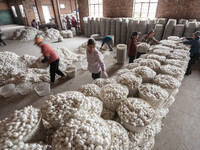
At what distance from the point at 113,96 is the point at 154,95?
520mm

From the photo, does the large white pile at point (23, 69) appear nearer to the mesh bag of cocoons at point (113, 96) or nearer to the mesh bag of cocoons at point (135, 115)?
the mesh bag of cocoons at point (113, 96)

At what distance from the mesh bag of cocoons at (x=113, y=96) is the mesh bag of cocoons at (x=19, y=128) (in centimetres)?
71

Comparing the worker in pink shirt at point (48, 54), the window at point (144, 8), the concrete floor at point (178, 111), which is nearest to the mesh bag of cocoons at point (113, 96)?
the concrete floor at point (178, 111)

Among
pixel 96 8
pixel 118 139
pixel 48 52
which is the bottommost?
pixel 118 139

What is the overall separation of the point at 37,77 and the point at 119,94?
9.73ft

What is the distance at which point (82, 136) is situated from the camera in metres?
0.83

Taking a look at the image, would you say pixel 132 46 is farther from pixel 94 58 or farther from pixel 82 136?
pixel 82 136

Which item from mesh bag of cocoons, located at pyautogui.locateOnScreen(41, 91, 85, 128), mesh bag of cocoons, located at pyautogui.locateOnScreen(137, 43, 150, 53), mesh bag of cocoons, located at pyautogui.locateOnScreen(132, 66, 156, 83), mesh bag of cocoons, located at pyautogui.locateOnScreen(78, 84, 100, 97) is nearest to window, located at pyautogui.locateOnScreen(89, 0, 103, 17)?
mesh bag of cocoons, located at pyautogui.locateOnScreen(137, 43, 150, 53)

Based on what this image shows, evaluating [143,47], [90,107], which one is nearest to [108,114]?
[90,107]

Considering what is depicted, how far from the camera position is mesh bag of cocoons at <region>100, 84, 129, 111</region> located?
1.37 m

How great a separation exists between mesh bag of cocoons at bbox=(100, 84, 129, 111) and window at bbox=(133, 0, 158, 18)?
6.94 meters

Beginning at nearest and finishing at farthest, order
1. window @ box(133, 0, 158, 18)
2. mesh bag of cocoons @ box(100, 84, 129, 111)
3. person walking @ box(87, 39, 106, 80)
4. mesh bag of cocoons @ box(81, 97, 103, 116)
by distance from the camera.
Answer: mesh bag of cocoons @ box(81, 97, 103, 116) → mesh bag of cocoons @ box(100, 84, 129, 111) → person walking @ box(87, 39, 106, 80) → window @ box(133, 0, 158, 18)

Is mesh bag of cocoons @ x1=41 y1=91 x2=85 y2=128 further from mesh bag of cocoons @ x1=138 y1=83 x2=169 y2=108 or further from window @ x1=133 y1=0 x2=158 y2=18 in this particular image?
window @ x1=133 y1=0 x2=158 y2=18

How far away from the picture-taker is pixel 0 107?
278 cm
